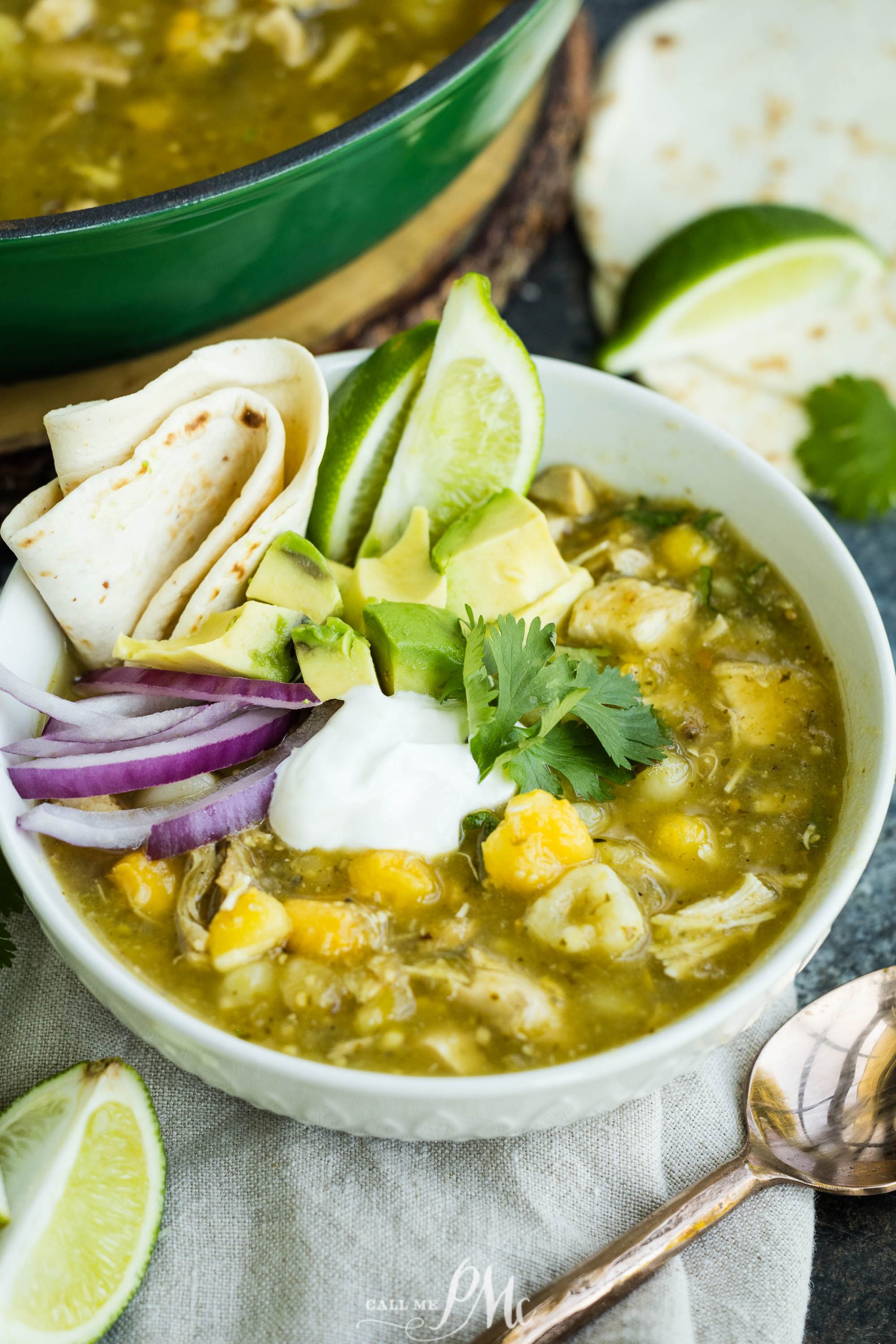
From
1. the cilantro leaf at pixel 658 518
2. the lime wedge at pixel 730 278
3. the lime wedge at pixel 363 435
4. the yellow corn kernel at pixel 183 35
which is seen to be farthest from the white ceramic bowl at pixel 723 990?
the yellow corn kernel at pixel 183 35

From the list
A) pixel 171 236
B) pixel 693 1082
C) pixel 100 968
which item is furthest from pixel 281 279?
pixel 693 1082

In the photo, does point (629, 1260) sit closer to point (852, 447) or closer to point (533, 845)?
point (533, 845)

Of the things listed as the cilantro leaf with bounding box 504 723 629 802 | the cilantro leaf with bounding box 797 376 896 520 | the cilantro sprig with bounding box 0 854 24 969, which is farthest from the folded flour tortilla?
the cilantro leaf with bounding box 797 376 896 520

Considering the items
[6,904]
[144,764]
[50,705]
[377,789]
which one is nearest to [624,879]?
[377,789]

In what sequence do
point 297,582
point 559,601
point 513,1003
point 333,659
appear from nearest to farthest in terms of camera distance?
1. point 513,1003
2. point 333,659
3. point 297,582
4. point 559,601

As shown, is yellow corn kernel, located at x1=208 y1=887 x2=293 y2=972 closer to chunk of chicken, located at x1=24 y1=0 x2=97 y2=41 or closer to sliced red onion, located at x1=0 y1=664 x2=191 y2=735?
sliced red onion, located at x1=0 y1=664 x2=191 y2=735
